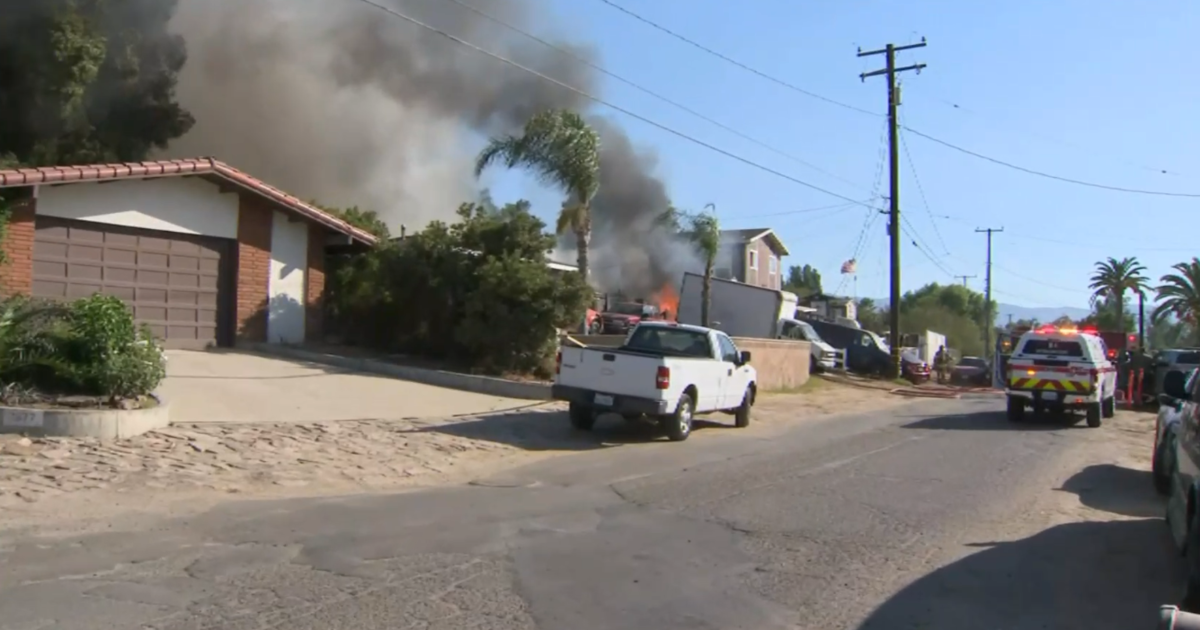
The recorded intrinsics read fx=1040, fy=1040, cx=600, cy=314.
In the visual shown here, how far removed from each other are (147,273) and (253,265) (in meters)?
2.17

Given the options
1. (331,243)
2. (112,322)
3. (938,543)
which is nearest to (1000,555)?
(938,543)

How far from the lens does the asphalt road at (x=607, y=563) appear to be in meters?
5.71

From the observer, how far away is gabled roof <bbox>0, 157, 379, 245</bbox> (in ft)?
54.3

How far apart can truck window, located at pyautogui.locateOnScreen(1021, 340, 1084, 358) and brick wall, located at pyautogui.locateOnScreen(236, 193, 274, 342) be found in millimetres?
14961

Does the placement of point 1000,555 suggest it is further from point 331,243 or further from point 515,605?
point 331,243

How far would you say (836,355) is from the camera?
35.2 meters

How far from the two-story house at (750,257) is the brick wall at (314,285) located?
1357 inches

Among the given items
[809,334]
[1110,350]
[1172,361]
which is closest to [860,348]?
[809,334]

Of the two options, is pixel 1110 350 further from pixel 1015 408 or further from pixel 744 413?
pixel 744 413

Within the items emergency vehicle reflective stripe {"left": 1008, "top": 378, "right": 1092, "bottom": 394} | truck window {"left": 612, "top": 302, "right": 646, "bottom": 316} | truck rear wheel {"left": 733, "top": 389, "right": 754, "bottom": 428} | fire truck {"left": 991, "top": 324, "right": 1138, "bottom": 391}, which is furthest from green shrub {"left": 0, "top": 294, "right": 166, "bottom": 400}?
truck window {"left": 612, "top": 302, "right": 646, "bottom": 316}

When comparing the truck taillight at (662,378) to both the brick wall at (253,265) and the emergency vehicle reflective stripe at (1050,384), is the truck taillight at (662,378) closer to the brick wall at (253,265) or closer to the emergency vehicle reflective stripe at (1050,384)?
the emergency vehicle reflective stripe at (1050,384)

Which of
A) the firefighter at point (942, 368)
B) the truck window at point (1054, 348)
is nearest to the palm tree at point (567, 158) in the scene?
the truck window at point (1054, 348)

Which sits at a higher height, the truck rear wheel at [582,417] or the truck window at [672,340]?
the truck window at [672,340]

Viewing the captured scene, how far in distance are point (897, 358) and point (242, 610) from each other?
3203 centimetres
